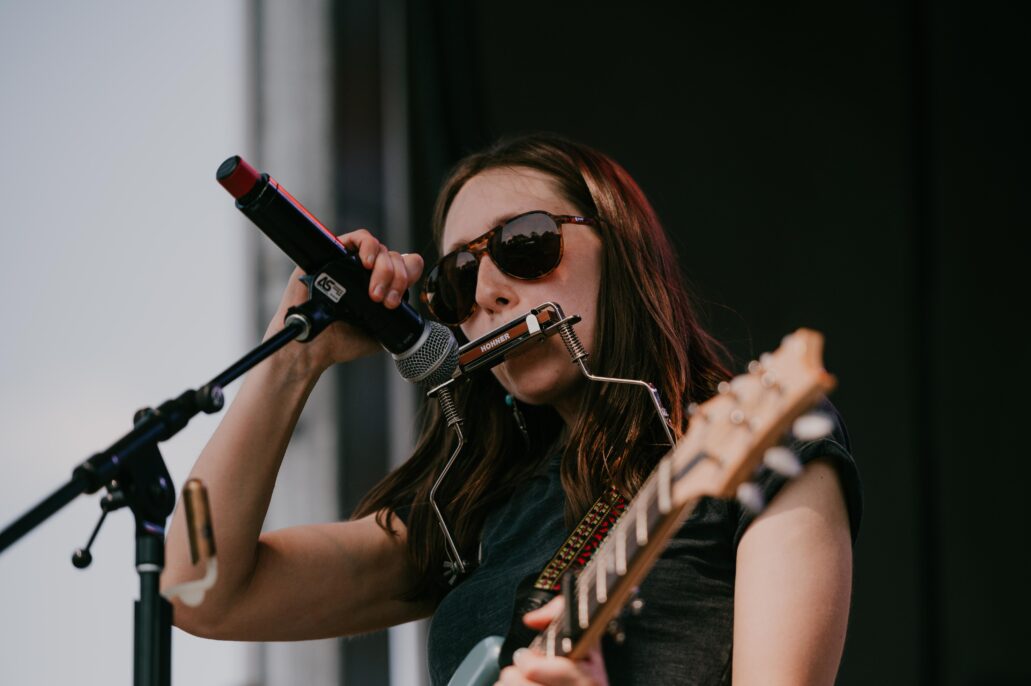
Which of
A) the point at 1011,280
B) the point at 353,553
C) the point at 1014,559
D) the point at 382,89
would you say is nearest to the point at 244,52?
the point at 382,89

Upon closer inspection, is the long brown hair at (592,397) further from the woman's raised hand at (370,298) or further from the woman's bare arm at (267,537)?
the woman's raised hand at (370,298)

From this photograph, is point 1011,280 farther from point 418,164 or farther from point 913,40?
point 418,164

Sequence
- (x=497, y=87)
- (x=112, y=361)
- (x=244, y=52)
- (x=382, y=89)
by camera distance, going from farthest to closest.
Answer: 1. (x=497, y=87)
2. (x=382, y=89)
3. (x=244, y=52)
4. (x=112, y=361)

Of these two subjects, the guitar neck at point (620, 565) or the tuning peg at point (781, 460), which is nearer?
the tuning peg at point (781, 460)

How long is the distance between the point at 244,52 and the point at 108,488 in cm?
167

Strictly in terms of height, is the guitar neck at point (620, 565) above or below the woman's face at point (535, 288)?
below

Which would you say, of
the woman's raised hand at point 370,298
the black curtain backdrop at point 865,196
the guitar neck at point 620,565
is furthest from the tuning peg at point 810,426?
the black curtain backdrop at point 865,196

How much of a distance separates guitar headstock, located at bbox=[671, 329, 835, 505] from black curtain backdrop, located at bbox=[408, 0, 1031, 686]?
5.43ft

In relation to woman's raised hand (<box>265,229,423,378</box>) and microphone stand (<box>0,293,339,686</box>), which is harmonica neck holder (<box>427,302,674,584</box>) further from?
microphone stand (<box>0,293,339,686</box>)

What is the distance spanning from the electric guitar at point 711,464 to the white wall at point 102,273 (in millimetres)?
1099

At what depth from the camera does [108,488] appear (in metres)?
0.96

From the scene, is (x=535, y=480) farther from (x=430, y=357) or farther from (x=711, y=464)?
(x=711, y=464)

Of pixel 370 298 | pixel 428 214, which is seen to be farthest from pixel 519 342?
pixel 428 214

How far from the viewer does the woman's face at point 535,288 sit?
1.49m
